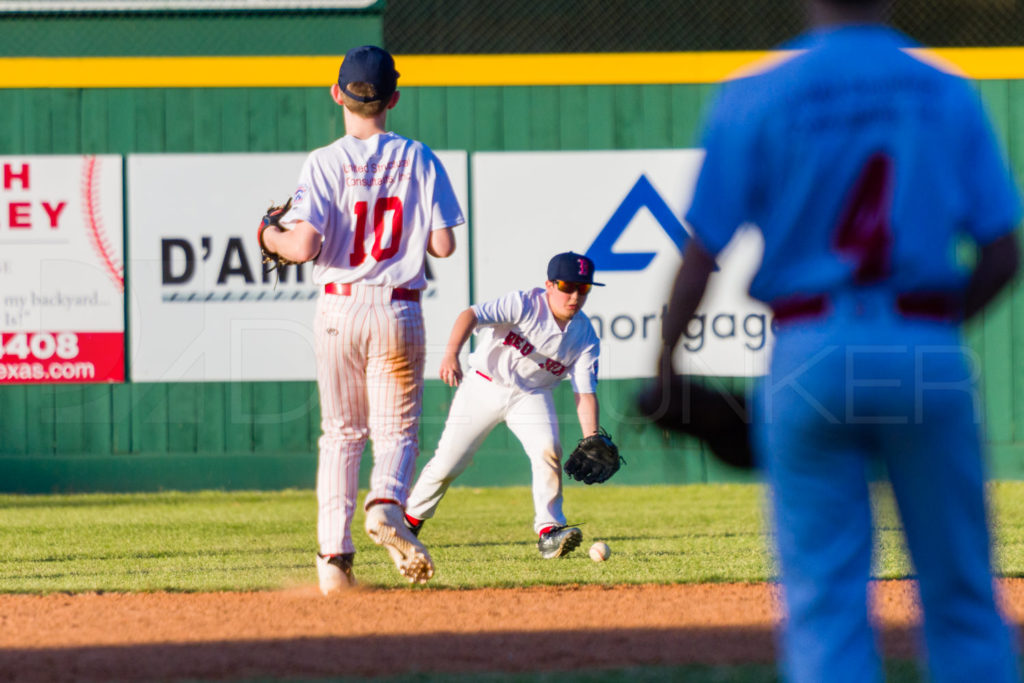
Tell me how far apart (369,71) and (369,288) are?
828 millimetres

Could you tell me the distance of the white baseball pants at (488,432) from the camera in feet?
20.6

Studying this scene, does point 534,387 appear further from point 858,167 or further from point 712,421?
point 858,167

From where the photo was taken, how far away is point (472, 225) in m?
10.6

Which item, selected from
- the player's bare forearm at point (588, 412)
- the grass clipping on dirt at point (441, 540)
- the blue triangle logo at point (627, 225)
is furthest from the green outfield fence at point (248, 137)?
the player's bare forearm at point (588, 412)

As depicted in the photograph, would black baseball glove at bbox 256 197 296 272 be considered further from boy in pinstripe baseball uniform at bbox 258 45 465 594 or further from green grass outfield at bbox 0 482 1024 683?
green grass outfield at bbox 0 482 1024 683

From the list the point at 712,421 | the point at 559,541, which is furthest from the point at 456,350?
the point at 712,421

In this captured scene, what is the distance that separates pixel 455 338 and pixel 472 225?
190 inches

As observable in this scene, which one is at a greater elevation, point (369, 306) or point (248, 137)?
point (248, 137)

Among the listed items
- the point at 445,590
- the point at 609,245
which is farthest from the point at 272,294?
the point at 445,590

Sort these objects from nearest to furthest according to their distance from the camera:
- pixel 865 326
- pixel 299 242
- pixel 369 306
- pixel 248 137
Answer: pixel 865 326 → pixel 299 242 → pixel 369 306 → pixel 248 137

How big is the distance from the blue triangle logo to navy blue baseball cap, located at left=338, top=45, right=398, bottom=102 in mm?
5757

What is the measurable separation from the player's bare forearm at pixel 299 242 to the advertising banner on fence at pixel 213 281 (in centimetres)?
568

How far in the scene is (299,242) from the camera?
4.78 m

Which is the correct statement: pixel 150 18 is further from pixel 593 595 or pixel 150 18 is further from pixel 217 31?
pixel 593 595
